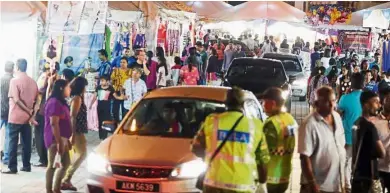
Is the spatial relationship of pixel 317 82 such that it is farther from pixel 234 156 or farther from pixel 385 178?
pixel 234 156

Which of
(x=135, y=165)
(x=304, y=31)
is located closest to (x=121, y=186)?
(x=135, y=165)

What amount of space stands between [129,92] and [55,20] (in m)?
1.98

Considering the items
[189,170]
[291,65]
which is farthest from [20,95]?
[291,65]

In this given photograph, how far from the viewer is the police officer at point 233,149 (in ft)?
18.6

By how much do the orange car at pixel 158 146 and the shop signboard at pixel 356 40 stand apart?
24.8 meters

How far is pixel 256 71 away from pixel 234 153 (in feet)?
46.3

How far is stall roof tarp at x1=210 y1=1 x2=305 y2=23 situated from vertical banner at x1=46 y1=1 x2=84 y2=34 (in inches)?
544

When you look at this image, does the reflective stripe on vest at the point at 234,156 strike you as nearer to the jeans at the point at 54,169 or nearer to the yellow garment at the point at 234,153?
the yellow garment at the point at 234,153

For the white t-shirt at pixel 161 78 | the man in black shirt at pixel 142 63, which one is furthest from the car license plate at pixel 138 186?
the white t-shirt at pixel 161 78

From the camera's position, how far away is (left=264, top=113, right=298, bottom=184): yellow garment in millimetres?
6844

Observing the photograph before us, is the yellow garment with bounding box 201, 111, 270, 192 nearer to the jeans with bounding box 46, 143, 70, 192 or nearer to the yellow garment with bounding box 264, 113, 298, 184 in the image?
the yellow garment with bounding box 264, 113, 298, 184

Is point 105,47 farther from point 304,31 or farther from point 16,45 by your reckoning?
point 304,31

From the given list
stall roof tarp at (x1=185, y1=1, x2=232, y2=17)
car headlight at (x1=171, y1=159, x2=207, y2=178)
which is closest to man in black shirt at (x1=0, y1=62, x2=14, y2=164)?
car headlight at (x1=171, y1=159, x2=207, y2=178)

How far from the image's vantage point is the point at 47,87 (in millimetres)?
11898
